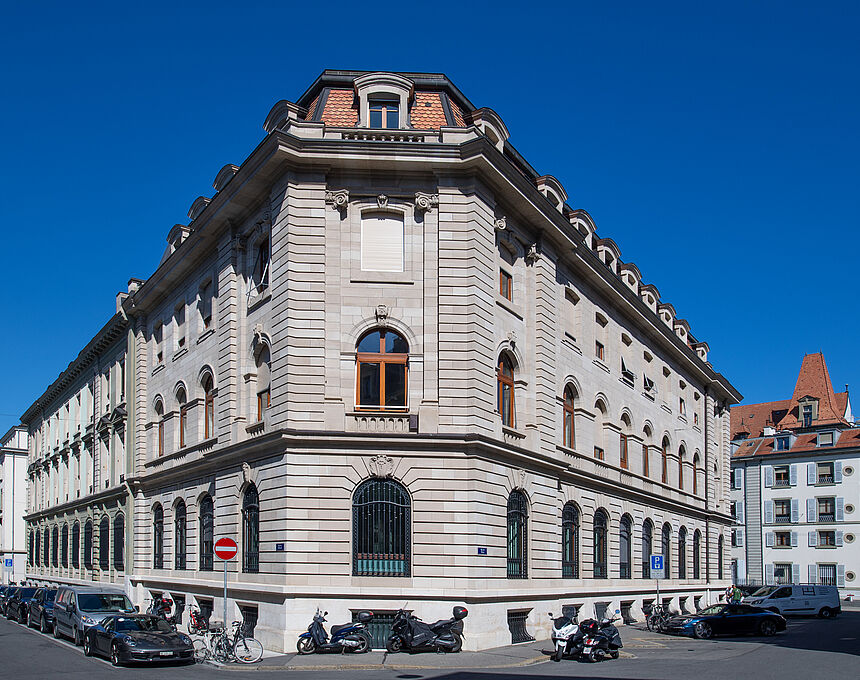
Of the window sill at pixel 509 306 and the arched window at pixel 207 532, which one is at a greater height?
the window sill at pixel 509 306

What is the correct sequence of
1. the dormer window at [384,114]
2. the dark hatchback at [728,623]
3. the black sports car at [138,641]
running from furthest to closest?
the dark hatchback at [728,623] < the dormer window at [384,114] < the black sports car at [138,641]

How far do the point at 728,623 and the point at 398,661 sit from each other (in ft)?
50.1

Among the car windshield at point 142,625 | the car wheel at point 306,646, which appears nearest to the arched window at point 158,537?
the car windshield at point 142,625

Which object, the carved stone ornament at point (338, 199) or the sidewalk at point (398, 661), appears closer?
the sidewalk at point (398, 661)

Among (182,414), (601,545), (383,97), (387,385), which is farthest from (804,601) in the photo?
(383,97)

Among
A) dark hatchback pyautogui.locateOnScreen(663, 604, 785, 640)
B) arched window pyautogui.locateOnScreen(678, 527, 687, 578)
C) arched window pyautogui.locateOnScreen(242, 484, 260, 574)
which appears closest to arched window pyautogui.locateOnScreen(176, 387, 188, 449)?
arched window pyautogui.locateOnScreen(242, 484, 260, 574)

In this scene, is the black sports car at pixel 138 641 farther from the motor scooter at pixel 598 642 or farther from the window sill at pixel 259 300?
the motor scooter at pixel 598 642

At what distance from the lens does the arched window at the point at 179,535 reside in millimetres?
33719

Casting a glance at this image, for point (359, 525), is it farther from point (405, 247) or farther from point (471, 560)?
point (405, 247)

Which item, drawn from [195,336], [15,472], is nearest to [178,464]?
[195,336]

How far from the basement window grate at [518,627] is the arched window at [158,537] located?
16570 mm

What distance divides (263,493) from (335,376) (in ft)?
13.7

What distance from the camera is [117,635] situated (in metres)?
21.7

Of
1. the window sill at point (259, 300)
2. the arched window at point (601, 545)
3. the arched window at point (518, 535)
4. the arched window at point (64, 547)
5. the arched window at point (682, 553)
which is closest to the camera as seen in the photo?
the arched window at point (518, 535)
